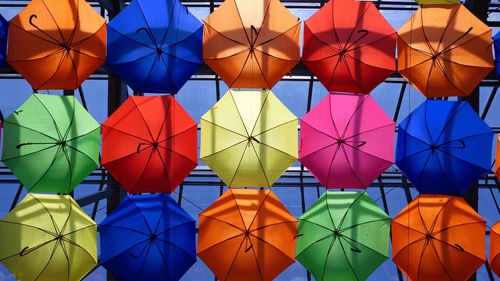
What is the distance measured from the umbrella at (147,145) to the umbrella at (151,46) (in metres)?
0.33

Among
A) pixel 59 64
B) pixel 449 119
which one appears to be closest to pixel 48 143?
pixel 59 64

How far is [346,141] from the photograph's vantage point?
8.74m

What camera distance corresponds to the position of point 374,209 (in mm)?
8828

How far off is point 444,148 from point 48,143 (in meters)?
5.83

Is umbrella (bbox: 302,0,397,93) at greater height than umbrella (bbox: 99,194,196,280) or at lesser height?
greater

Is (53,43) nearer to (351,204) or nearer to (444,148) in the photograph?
(351,204)

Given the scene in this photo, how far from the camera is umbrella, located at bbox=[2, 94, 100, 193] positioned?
336 inches

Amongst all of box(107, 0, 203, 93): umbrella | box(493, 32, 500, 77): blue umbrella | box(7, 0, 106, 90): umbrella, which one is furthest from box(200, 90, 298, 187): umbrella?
box(493, 32, 500, 77): blue umbrella

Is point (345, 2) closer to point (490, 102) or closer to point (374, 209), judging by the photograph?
point (374, 209)

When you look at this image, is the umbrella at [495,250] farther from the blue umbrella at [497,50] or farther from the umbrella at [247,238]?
the umbrella at [247,238]

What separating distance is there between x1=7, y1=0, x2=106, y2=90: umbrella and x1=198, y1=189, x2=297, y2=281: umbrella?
9.54 feet

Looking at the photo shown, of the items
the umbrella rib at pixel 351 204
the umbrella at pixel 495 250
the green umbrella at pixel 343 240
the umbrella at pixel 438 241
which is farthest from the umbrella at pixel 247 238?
the umbrella at pixel 495 250

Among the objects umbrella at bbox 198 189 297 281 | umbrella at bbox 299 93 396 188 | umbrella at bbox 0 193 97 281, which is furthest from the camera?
umbrella at bbox 299 93 396 188

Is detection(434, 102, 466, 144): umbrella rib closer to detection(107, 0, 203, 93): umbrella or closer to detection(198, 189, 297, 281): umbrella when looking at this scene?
detection(198, 189, 297, 281): umbrella
